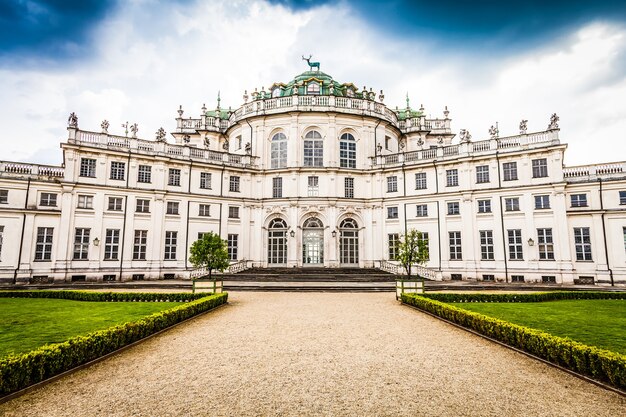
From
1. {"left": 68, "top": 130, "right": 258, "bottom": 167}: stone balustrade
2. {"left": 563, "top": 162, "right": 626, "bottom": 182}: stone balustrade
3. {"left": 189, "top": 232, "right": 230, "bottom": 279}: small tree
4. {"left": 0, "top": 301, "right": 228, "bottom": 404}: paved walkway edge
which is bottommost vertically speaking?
{"left": 0, "top": 301, "right": 228, "bottom": 404}: paved walkway edge

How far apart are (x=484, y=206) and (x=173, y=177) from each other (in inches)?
1159

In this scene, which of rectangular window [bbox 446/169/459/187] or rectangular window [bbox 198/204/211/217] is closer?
rectangular window [bbox 446/169/459/187]

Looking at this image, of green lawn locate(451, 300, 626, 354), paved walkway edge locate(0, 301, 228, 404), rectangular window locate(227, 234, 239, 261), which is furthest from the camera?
rectangular window locate(227, 234, 239, 261)

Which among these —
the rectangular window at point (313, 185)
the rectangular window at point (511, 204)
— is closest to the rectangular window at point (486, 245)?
the rectangular window at point (511, 204)

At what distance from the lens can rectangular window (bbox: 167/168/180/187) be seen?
33425 millimetres

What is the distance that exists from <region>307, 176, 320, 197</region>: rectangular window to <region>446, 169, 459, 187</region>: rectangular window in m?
13.0

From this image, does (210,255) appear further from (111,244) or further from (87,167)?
(87,167)

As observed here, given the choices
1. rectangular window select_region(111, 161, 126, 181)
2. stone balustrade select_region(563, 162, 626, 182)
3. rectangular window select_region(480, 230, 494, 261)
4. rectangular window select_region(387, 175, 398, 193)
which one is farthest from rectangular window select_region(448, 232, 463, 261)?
rectangular window select_region(111, 161, 126, 181)

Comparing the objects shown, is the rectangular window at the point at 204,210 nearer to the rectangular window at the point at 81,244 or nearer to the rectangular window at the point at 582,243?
the rectangular window at the point at 81,244

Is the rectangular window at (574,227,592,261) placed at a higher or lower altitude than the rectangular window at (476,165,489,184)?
lower

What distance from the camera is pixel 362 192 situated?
37625mm

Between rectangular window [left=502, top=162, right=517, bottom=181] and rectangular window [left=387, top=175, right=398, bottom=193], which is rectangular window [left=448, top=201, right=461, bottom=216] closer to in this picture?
rectangular window [left=502, top=162, right=517, bottom=181]

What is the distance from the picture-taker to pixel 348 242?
36.8 metres

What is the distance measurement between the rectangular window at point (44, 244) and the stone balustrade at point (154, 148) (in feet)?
25.4
